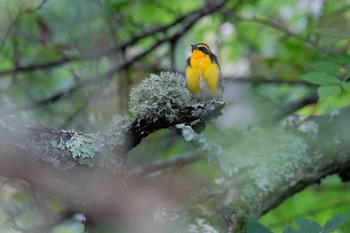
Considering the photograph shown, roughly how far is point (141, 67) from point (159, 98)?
2.42 metres

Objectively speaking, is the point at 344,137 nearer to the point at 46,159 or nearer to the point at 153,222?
the point at 153,222

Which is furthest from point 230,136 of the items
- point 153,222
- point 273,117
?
point 153,222

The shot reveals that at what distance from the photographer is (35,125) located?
1.75 metres

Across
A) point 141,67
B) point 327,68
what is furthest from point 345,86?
point 141,67

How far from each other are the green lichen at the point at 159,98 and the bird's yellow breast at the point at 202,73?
712 millimetres

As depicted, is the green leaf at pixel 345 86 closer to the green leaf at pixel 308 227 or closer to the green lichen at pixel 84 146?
the green leaf at pixel 308 227

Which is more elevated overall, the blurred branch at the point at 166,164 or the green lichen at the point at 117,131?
the blurred branch at the point at 166,164

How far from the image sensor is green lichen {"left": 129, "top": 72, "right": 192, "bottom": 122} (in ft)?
5.62

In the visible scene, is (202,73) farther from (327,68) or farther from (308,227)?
(308,227)

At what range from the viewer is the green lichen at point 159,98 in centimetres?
171

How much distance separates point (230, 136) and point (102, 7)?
41.8 inches

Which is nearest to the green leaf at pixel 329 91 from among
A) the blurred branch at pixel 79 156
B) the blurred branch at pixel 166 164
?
the blurred branch at pixel 79 156

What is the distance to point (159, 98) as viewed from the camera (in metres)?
1.72

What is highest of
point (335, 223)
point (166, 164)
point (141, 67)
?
point (141, 67)
